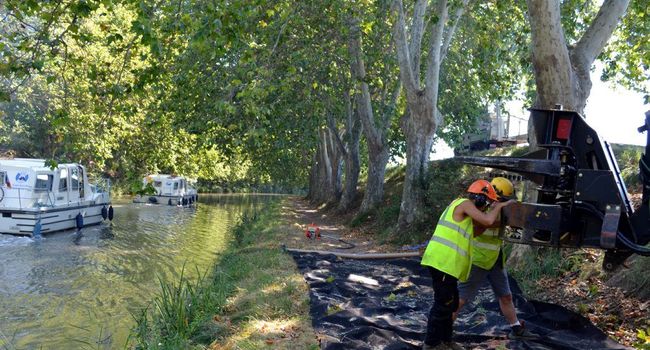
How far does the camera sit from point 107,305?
37.1 feet

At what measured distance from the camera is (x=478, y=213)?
5770 millimetres

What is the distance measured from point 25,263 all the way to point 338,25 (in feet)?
36.0

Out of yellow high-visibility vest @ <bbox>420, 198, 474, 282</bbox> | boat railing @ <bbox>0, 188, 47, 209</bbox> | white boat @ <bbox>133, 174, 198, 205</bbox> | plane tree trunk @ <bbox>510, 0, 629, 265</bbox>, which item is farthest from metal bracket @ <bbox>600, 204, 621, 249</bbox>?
white boat @ <bbox>133, 174, 198, 205</bbox>

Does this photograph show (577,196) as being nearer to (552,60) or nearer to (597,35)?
(552,60)

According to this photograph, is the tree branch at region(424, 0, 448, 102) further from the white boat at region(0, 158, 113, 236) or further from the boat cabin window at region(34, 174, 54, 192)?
the boat cabin window at region(34, 174, 54, 192)

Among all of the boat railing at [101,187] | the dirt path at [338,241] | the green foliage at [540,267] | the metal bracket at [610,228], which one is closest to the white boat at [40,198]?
the boat railing at [101,187]

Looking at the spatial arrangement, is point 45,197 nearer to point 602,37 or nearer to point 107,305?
point 107,305

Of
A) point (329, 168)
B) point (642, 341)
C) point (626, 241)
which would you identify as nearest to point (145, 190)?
point (626, 241)

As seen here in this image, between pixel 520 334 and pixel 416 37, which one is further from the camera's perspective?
pixel 416 37

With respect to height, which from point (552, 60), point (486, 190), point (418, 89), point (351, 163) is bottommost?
point (486, 190)

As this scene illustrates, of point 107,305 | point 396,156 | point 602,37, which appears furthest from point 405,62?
point 396,156

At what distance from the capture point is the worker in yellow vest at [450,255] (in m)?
Answer: 5.89

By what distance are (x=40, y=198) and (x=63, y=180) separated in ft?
5.68

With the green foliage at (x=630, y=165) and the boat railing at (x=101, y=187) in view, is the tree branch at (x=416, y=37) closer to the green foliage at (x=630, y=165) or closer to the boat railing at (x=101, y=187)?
the green foliage at (x=630, y=165)
